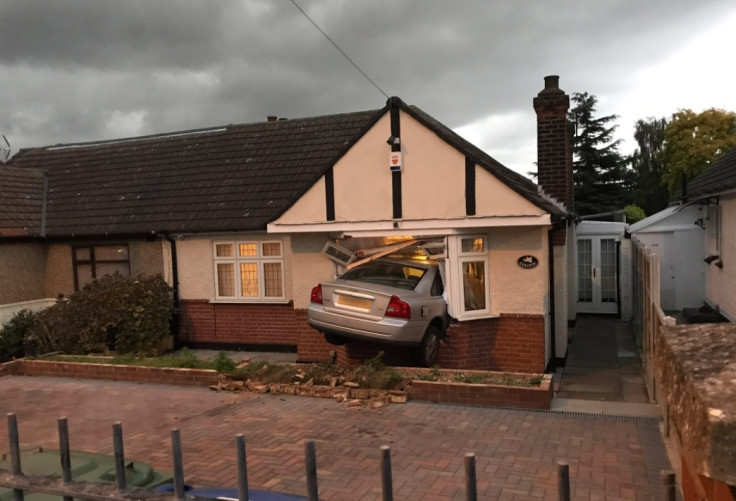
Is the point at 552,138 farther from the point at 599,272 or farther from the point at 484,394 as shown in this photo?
the point at 484,394

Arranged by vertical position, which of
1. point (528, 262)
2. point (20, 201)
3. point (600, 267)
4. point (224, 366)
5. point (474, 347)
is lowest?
point (224, 366)

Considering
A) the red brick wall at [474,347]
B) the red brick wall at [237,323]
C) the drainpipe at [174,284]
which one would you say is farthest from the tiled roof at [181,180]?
the red brick wall at [474,347]

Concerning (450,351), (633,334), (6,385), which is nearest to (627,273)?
(633,334)

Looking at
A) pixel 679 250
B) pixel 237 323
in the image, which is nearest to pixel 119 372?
pixel 237 323

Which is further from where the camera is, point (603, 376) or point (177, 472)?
point (603, 376)

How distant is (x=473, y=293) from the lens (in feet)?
31.8

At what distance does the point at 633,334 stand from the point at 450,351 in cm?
578

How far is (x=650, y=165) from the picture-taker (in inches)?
2131

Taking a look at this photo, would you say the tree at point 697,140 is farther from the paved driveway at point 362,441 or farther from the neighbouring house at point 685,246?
the paved driveway at point 362,441

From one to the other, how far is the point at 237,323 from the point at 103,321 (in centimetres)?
268

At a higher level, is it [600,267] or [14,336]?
[600,267]

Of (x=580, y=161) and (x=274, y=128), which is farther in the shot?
(x=580, y=161)

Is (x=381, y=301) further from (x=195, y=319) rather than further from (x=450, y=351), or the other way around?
(x=195, y=319)

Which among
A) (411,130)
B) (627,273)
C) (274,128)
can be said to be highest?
(274,128)
